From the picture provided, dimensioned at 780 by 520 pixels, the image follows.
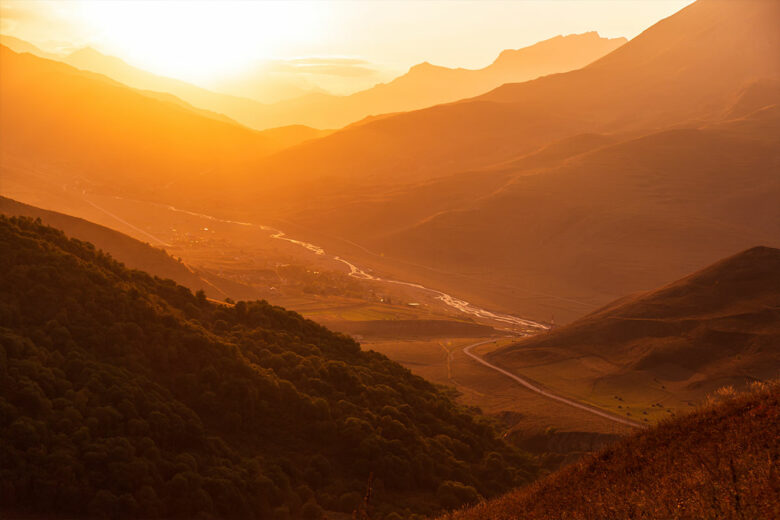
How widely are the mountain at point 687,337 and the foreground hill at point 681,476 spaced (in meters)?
54.9

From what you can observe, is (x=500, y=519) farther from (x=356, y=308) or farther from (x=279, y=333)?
(x=356, y=308)

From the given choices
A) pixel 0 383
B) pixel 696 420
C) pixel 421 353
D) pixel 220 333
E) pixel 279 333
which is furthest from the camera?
pixel 421 353

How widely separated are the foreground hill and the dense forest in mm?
7232

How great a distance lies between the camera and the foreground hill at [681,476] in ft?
43.8

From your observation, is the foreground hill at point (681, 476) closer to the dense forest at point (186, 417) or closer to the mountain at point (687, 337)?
the dense forest at point (186, 417)

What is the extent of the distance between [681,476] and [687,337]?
7298 centimetres

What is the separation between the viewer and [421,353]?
93812mm

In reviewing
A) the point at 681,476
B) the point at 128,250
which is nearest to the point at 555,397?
the point at 681,476

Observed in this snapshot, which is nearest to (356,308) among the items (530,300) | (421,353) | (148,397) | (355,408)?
(421,353)

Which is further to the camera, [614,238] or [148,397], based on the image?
[614,238]

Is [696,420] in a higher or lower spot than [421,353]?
higher

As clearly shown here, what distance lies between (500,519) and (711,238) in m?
197

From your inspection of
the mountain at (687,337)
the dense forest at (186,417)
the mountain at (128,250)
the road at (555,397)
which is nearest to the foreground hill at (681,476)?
the dense forest at (186,417)

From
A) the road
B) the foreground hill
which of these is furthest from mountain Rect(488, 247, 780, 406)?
the foreground hill
